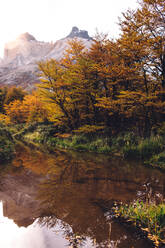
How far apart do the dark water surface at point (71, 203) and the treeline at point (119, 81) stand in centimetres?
429

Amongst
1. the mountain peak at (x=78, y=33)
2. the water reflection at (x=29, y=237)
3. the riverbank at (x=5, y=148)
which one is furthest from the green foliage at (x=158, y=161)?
the mountain peak at (x=78, y=33)

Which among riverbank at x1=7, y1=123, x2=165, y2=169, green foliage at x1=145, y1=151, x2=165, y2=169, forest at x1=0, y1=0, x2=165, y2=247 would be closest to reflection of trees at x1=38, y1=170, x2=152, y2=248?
green foliage at x1=145, y1=151, x2=165, y2=169

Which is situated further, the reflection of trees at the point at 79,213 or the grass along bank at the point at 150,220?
the reflection of trees at the point at 79,213

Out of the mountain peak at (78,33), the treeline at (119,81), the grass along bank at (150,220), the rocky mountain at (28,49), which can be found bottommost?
the grass along bank at (150,220)

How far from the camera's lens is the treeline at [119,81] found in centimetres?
945

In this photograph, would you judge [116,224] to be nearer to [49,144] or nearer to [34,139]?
[49,144]

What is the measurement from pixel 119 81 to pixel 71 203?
358 inches

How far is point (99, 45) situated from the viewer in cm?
1249

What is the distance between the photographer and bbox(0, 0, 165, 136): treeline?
9445mm

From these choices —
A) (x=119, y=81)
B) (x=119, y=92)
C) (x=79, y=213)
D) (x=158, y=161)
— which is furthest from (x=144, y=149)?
Result: (x=79, y=213)

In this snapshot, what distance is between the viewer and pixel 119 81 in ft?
37.8

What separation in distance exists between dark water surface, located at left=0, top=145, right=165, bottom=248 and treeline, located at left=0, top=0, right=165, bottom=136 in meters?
4.29

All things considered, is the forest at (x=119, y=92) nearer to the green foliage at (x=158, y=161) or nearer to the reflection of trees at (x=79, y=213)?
the green foliage at (x=158, y=161)

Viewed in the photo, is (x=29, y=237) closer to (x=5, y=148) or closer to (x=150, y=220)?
(x=150, y=220)
